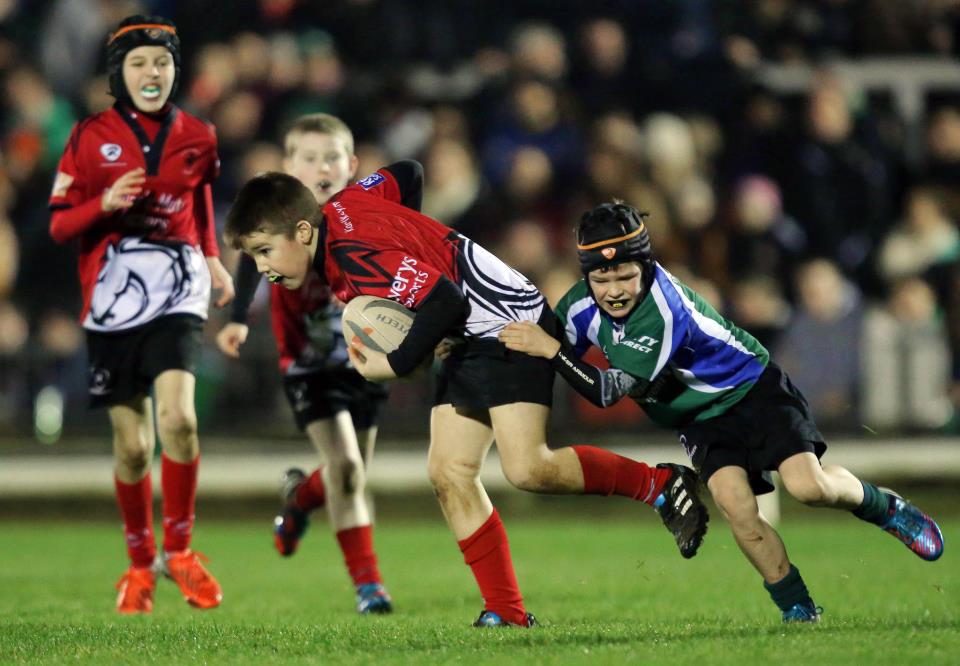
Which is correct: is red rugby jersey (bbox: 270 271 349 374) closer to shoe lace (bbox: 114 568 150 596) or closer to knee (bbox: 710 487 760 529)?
shoe lace (bbox: 114 568 150 596)

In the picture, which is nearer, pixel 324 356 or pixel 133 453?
pixel 133 453

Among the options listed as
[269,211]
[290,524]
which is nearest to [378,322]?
[269,211]

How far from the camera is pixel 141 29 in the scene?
6965 millimetres

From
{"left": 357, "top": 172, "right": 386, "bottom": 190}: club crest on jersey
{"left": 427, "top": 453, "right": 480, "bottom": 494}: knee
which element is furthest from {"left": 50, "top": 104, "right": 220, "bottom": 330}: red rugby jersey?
{"left": 427, "top": 453, "right": 480, "bottom": 494}: knee

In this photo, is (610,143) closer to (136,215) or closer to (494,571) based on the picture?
(136,215)

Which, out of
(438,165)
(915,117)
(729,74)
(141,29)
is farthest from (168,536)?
(915,117)

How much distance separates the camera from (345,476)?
24.0 feet

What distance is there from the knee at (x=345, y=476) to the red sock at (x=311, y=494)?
0.17m

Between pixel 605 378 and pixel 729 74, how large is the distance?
879cm

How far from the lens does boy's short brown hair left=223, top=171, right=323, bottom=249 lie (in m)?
5.73

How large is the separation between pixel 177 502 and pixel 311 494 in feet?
2.66

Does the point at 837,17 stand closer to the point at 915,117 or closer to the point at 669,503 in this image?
the point at 915,117

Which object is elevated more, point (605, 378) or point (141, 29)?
point (141, 29)

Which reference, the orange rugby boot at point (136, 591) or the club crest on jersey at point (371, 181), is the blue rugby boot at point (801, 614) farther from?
the orange rugby boot at point (136, 591)
